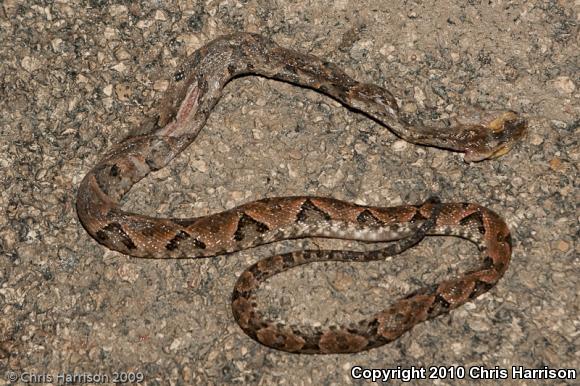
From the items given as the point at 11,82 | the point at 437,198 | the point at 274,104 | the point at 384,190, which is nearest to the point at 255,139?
the point at 274,104

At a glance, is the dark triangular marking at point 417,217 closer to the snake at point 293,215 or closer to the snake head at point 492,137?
the snake at point 293,215

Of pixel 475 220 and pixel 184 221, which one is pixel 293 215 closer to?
pixel 184 221

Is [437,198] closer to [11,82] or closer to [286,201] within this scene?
[286,201]

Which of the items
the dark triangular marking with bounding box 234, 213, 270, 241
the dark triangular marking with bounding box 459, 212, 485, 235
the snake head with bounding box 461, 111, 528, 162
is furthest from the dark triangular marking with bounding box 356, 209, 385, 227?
the snake head with bounding box 461, 111, 528, 162

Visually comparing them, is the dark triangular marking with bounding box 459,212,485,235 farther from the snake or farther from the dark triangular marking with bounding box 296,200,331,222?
the dark triangular marking with bounding box 296,200,331,222

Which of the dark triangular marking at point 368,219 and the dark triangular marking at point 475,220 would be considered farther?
the dark triangular marking at point 368,219

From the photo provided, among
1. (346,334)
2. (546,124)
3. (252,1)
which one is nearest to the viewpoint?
(346,334)

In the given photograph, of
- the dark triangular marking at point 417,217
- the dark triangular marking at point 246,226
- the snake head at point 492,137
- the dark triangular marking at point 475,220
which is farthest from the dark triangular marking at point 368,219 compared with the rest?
the snake head at point 492,137
